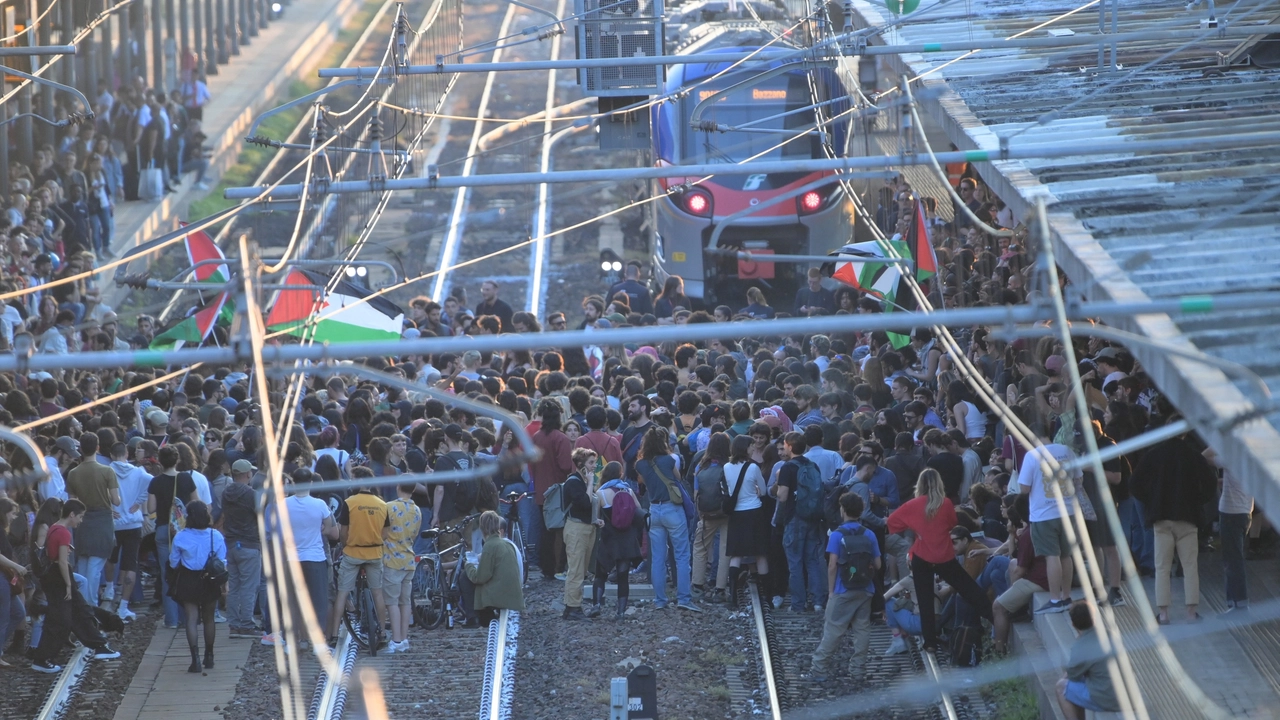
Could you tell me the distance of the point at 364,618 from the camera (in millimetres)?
12320

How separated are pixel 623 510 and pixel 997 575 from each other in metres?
2.72

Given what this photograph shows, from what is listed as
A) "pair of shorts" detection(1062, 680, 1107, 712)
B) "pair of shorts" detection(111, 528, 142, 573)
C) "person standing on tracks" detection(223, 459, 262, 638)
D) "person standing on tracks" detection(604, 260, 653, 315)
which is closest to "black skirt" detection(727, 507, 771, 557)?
"person standing on tracks" detection(223, 459, 262, 638)

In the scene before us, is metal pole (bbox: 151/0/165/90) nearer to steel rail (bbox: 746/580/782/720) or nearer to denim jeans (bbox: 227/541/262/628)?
denim jeans (bbox: 227/541/262/628)

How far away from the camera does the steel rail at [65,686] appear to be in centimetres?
1133

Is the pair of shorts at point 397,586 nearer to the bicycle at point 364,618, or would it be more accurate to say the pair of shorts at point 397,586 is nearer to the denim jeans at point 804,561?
the bicycle at point 364,618

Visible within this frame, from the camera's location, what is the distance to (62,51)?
14.4 meters

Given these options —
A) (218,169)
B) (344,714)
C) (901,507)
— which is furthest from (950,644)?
(218,169)

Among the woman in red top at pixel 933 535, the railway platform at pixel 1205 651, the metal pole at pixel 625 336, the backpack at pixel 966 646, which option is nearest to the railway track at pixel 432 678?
the woman in red top at pixel 933 535

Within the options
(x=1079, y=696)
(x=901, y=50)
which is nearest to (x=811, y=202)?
(x=901, y=50)

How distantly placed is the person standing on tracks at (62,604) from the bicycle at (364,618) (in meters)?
1.74

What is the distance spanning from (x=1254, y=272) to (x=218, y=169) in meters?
24.5

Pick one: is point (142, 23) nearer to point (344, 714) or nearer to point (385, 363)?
point (385, 363)

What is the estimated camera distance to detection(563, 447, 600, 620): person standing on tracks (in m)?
12.6

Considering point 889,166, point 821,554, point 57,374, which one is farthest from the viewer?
point 57,374
